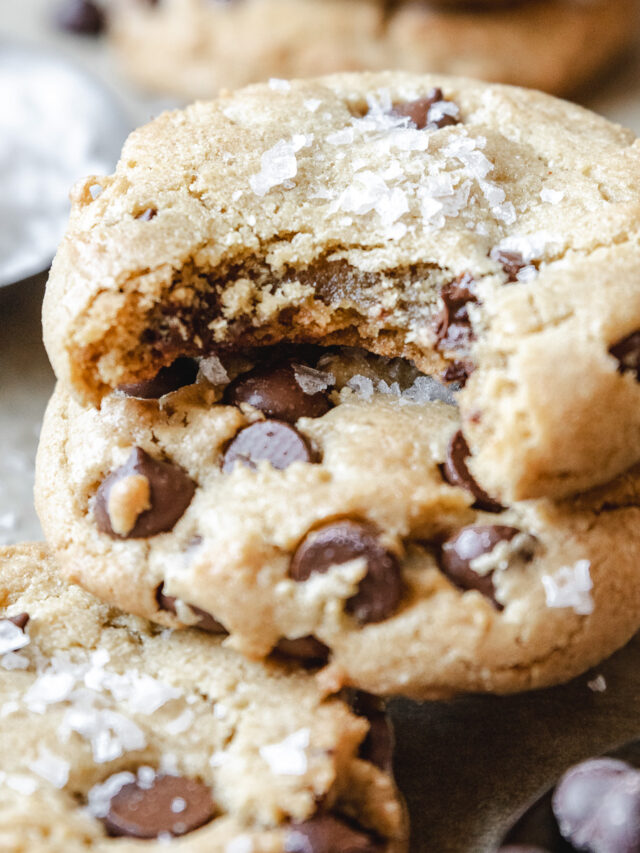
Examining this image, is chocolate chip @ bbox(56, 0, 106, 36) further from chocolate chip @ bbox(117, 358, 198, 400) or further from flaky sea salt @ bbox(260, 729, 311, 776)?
flaky sea salt @ bbox(260, 729, 311, 776)

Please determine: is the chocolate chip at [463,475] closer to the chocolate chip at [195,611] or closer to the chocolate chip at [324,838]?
the chocolate chip at [195,611]

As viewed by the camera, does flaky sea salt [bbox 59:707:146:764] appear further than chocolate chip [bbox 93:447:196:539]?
No

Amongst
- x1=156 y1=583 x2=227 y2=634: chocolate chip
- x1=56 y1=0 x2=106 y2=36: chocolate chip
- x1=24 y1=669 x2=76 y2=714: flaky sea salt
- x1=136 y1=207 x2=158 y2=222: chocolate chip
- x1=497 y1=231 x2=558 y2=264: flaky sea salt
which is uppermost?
x1=56 y1=0 x2=106 y2=36: chocolate chip

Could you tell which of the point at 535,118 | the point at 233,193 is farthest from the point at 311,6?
the point at 233,193

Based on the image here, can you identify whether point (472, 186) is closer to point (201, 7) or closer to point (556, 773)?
point (556, 773)

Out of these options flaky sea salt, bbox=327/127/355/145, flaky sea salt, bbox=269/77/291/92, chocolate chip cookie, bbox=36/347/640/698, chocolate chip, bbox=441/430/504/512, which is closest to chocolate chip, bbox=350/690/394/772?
chocolate chip cookie, bbox=36/347/640/698

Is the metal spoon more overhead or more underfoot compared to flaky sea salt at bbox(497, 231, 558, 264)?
more overhead

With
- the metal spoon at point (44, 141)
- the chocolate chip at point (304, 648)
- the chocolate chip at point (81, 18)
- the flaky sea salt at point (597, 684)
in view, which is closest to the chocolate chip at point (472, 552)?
the chocolate chip at point (304, 648)

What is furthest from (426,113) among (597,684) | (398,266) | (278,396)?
(597,684)

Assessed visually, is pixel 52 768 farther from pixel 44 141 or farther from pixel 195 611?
pixel 44 141
